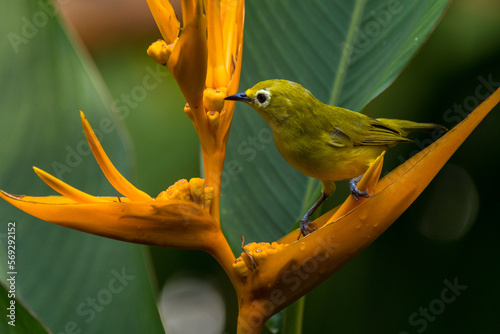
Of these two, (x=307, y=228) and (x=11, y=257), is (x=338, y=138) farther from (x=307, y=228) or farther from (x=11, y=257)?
(x=11, y=257)

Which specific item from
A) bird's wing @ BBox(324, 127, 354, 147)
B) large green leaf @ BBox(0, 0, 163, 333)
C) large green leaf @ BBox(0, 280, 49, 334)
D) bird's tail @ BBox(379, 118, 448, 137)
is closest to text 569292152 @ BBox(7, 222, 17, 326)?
large green leaf @ BBox(0, 0, 163, 333)

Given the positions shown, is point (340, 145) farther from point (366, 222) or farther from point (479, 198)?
point (479, 198)

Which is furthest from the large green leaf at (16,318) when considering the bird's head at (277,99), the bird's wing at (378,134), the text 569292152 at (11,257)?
the bird's wing at (378,134)

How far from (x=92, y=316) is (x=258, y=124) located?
438mm

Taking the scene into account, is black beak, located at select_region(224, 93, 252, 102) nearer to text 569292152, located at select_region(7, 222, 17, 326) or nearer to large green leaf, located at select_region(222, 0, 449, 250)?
large green leaf, located at select_region(222, 0, 449, 250)

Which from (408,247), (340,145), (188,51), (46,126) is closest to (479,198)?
(408,247)

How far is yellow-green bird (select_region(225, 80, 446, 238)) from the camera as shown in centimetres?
69

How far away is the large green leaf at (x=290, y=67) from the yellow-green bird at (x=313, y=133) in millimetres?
132

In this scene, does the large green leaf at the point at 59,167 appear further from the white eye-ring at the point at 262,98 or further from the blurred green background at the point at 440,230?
the white eye-ring at the point at 262,98

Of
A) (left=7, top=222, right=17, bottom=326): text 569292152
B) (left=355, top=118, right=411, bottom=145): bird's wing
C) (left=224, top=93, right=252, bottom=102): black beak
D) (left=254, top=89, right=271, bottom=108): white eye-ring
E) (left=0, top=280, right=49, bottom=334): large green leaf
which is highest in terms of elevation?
(left=7, top=222, right=17, bottom=326): text 569292152

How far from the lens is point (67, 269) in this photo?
0.90 metres

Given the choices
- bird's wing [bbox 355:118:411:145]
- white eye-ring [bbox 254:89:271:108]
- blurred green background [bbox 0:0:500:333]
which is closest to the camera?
white eye-ring [bbox 254:89:271:108]

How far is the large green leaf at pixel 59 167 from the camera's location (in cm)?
87

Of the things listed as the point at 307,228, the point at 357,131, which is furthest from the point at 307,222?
the point at 357,131
